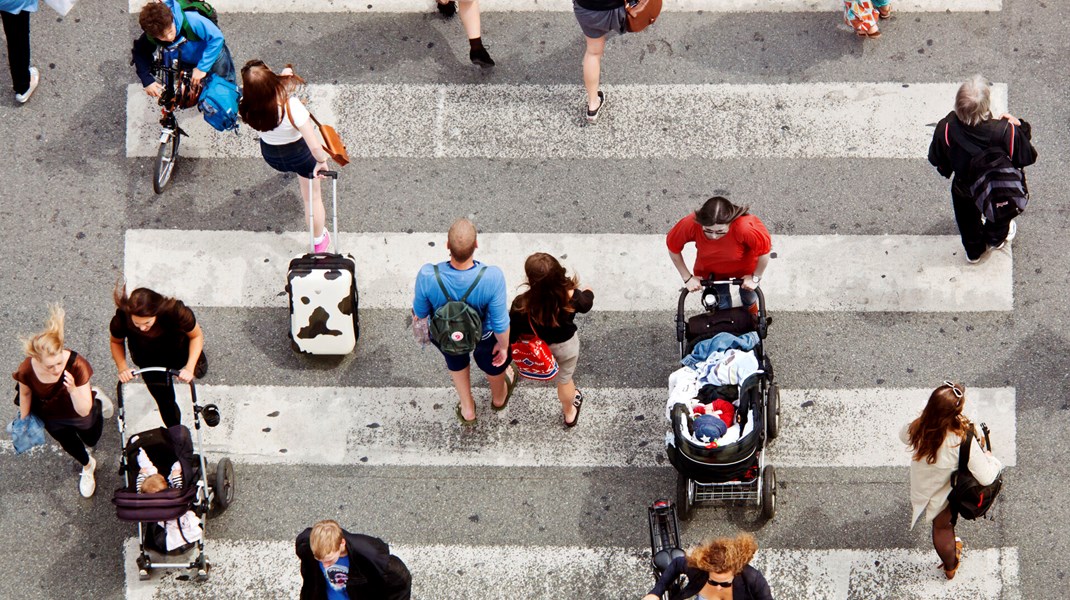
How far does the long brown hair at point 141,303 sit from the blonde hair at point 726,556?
12.1 ft

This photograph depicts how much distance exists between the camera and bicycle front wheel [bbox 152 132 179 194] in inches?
411

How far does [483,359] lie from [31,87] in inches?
195

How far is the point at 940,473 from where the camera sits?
8117 mm

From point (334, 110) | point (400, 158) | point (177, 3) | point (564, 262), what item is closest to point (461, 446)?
point (564, 262)

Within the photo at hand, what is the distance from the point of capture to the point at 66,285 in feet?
33.4

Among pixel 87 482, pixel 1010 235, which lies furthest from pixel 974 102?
pixel 87 482

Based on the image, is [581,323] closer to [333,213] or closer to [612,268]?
[612,268]

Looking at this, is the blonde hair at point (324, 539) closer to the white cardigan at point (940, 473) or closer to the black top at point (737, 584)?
the black top at point (737, 584)

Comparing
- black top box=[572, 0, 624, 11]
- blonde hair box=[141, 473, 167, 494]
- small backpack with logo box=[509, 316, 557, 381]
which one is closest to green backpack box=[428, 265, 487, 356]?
small backpack with logo box=[509, 316, 557, 381]

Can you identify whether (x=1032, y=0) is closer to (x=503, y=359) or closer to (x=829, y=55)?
(x=829, y=55)

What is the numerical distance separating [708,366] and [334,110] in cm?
412

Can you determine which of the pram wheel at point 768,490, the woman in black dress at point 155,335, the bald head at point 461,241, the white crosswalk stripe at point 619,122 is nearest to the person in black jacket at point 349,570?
the woman in black dress at point 155,335

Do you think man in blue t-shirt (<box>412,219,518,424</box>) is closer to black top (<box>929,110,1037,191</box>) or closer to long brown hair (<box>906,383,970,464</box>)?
long brown hair (<box>906,383,970,464</box>)

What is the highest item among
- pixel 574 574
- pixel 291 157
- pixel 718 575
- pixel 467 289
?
pixel 291 157
